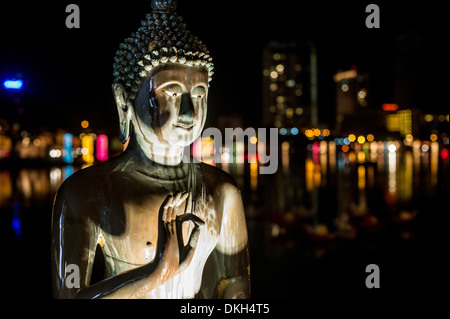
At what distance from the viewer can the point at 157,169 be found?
2404 millimetres

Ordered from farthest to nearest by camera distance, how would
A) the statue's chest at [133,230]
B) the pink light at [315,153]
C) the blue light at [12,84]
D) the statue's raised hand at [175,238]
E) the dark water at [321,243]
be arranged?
1. the pink light at [315,153]
2. the dark water at [321,243]
3. the blue light at [12,84]
4. the statue's chest at [133,230]
5. the statue's raised hand at [175,238]

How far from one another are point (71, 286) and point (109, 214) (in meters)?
0.36

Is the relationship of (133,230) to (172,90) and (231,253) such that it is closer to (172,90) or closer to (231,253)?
(231,253)

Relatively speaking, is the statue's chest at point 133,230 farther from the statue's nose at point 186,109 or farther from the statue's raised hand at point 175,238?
the statue's nose at point 186,109

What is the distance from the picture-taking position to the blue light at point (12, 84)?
425 centimetres

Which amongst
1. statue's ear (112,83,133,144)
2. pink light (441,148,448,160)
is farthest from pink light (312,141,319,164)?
statue's ear (112,83,133,144)

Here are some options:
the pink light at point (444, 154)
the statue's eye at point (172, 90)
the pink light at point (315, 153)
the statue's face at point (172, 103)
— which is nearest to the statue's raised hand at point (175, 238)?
the statue's face at point (172, 103)

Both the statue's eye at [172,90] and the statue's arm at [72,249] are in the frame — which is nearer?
the statue's arm at [72,249]

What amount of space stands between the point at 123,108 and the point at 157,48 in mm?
371

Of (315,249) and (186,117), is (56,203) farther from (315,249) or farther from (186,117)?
(315,249)

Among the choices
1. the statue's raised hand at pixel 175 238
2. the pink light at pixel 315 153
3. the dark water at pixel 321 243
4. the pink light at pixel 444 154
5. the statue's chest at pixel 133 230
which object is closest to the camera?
the statue's raised hand at pixel 175 238

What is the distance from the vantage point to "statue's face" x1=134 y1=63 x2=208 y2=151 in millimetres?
2297

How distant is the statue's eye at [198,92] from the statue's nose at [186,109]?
41 millimetres

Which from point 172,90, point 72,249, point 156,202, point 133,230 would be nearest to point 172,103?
point 172,90
